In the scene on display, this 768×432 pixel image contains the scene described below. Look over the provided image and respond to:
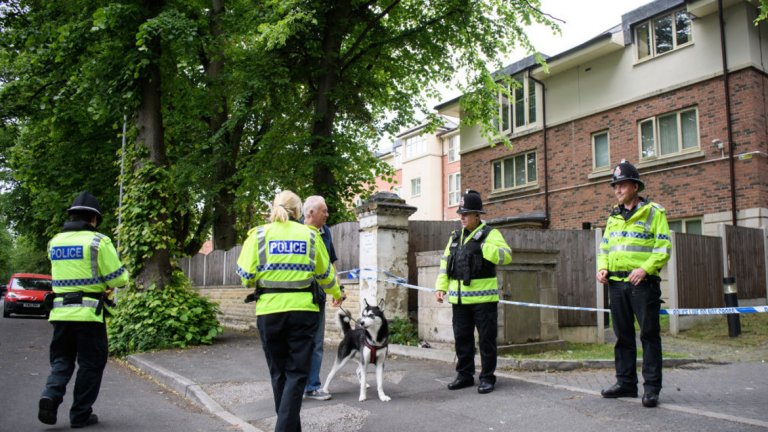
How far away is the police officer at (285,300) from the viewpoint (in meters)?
4.43

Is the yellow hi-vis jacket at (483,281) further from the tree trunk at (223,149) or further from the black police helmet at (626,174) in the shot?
the tree trunk at (223,149)

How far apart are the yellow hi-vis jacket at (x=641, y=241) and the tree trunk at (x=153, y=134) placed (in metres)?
9.24

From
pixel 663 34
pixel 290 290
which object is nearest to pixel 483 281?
pixel 290 290

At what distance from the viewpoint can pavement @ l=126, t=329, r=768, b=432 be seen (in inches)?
202

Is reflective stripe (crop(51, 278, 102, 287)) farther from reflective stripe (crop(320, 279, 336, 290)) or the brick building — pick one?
A: the brick building

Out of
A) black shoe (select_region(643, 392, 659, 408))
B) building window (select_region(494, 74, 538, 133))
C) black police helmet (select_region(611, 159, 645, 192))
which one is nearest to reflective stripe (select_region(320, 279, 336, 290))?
black police helmet (select_region(611, 159, 645, 192))

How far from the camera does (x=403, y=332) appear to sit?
10117 mm

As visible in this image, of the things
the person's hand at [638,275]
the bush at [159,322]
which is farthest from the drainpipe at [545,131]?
the person's hand at [638,275]

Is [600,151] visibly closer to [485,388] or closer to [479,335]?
[479,335]

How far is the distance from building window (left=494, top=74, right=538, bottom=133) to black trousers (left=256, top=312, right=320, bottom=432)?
19.6m

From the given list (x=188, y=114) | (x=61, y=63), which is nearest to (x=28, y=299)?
(x=188, y=114)

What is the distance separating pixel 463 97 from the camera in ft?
63.4

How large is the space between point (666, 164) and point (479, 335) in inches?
544

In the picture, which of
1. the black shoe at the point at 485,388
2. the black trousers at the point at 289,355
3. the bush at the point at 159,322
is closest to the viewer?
the black trousers at the point at 289,355
